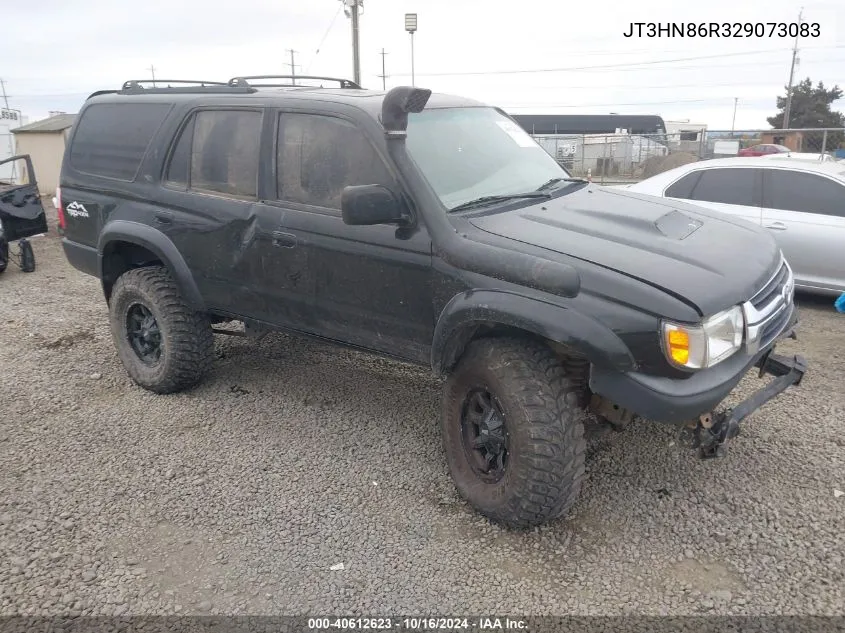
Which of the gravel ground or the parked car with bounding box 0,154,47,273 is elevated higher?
the parked car with bounding box 0,154,47,273

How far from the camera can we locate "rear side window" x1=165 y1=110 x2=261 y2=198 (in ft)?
12.9

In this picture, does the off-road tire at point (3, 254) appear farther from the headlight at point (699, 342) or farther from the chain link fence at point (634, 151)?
the chain link fence at point (634, 151)

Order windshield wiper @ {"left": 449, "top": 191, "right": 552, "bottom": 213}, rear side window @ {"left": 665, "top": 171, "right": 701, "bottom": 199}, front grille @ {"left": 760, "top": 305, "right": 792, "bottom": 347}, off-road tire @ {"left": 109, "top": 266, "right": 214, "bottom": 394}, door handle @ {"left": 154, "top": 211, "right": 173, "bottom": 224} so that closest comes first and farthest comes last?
front grille @ {"left": 760, "top": 305, "right": 792, "bottom": 347} < windshield wiper @ {"left": 449, "top": 191, "right": 552, "bottom": 213} < door handle @ {"left": 154, "top": 211, "right": 173, "bottom": 224} < off-road tire @ {"left": 109, "top": 266, "right": 214, "bottom": 394} < rear side window @ {"left": 665, "top": 171, "right": 701, "bottom": 199}

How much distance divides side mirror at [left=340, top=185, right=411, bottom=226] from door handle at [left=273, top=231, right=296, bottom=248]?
27.1 inches

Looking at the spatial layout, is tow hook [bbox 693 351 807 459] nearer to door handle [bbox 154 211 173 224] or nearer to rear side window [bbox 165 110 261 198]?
rear side window [bbox 165 110 261 198]

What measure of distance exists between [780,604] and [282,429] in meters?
2.85

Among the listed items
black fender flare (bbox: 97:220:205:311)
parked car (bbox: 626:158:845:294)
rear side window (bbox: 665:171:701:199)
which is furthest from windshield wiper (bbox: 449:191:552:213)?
rear side window (bbox: 665:171:701:199)

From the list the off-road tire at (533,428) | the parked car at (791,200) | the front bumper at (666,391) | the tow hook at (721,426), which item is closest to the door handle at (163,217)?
the off-road tire at (533,428)

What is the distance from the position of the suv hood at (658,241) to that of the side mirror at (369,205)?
416 millimetres

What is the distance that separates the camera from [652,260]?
9.36 feet

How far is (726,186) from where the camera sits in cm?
697

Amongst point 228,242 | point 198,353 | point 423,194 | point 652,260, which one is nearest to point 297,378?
point 198,353

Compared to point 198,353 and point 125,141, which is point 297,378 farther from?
point 125,141

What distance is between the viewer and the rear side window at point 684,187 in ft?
23.5
